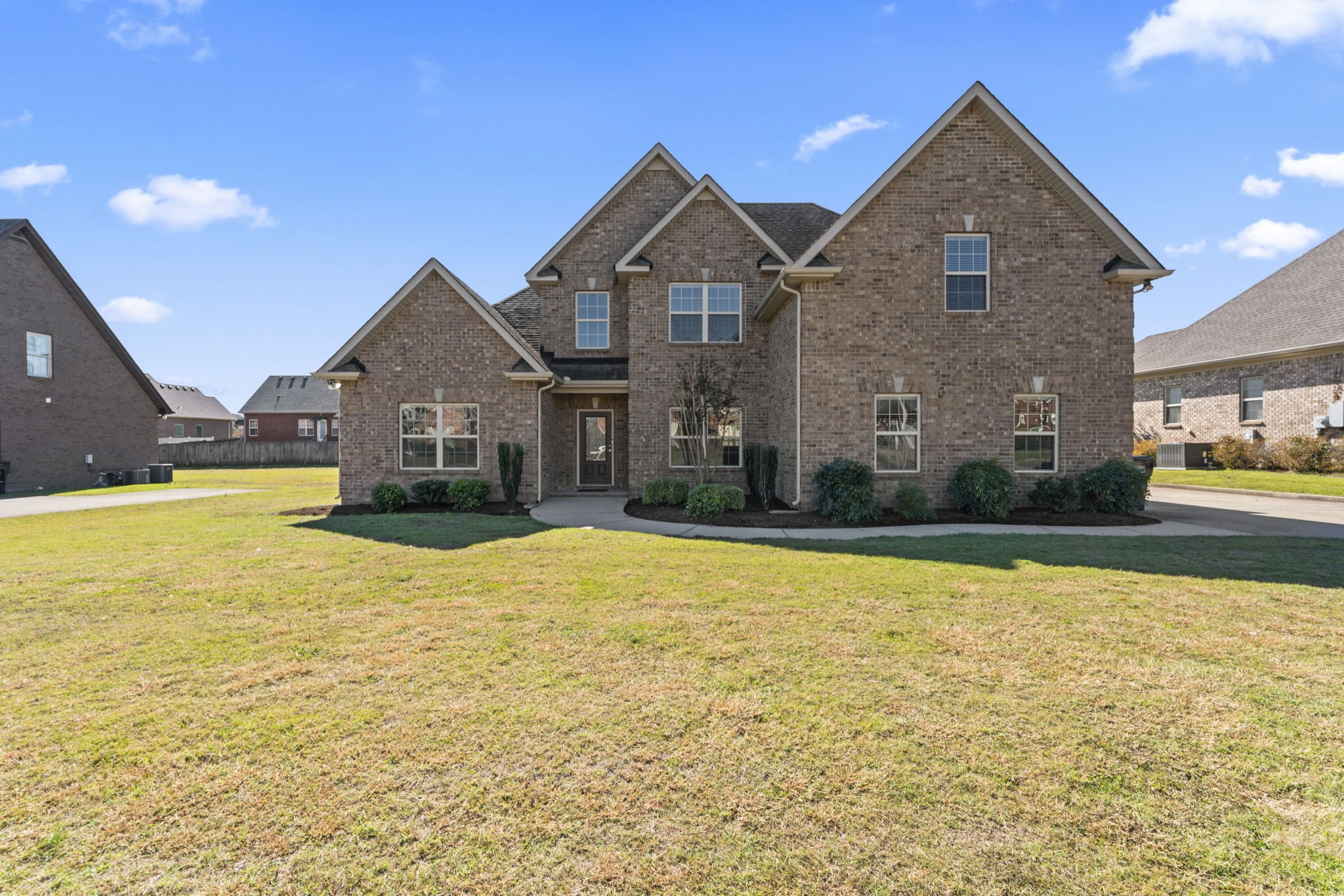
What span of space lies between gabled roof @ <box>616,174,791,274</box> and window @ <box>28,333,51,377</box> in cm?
2126

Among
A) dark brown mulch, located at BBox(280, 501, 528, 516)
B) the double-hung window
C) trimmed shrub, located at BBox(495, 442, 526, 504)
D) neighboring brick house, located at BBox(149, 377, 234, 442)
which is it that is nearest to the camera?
dark brown mulch, located at BBox(280, 501, 528, 516)

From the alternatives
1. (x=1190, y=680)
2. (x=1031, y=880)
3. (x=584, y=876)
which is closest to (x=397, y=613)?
(x=584, y=876)

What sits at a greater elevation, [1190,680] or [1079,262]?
[1079,262]

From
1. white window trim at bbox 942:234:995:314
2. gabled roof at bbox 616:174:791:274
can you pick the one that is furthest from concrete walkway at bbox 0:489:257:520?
white window trim at bbox 942:234:995:314

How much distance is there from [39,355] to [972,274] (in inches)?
1171

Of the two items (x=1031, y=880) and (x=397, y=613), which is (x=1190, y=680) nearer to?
(x=1031, y=880)

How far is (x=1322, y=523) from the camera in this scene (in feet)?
37.0

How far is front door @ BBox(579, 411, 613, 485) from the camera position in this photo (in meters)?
18.0

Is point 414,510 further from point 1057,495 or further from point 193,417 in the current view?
point 193,417

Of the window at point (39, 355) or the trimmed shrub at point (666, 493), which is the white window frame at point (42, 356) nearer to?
the window at point (39, 355)

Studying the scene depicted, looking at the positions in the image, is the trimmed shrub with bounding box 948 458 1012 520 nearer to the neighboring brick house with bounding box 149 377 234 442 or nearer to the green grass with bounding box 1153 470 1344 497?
the green grass with bounding box 1153 470 1344 497

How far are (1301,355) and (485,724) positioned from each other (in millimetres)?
28853

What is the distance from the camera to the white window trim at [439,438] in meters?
15.1

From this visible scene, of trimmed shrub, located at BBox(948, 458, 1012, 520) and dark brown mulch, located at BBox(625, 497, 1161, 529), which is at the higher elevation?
trimmed shrub, located at BBox(948, 458, 1012, 520)
